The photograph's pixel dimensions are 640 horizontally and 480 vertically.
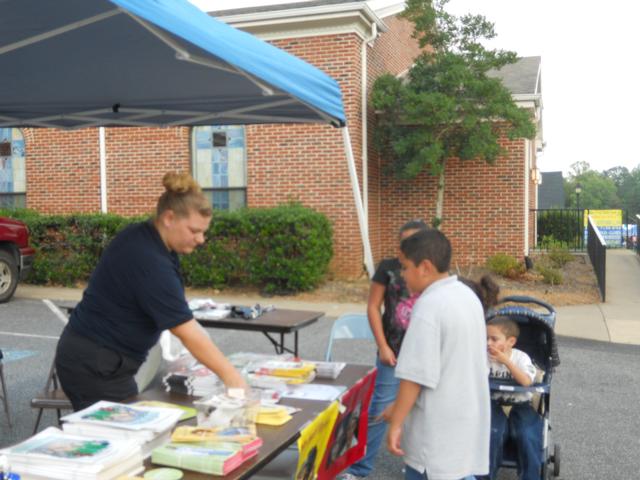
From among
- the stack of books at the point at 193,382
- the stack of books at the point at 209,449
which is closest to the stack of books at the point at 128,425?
the stack of books at the point at 209,449

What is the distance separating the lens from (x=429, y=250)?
3.15 m

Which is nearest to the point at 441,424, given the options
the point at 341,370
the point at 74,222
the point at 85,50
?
the point at 341,370

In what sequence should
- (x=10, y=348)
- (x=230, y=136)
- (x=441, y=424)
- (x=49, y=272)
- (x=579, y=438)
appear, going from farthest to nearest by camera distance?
1. (x=230, y=136)
2. (x=49, y=272)
3. (x=10, y=348)
4. (x=579, y=438)
5. (x=441, y=424)

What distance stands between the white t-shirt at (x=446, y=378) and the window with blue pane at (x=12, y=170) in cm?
1572

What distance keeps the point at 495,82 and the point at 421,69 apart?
1.57m

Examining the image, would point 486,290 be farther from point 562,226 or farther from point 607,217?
point 607,217

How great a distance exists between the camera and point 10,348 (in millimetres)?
8953

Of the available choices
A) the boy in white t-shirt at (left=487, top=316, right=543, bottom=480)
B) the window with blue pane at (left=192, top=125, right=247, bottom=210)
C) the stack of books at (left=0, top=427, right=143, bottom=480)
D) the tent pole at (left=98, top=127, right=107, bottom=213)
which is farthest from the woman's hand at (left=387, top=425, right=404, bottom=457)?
the tent pole at (left=98, top=127, right=107, bottom=213)

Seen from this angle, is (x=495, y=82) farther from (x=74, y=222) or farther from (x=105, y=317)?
(x=105, y=317)

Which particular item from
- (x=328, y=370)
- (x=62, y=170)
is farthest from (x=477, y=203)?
(x=328, y=370)

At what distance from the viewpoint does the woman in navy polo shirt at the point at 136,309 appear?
10.1ft

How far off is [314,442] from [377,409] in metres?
1.50

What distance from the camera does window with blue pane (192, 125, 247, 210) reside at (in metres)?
15.2

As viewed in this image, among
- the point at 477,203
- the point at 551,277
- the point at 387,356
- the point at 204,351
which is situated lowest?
the point at 551,277
